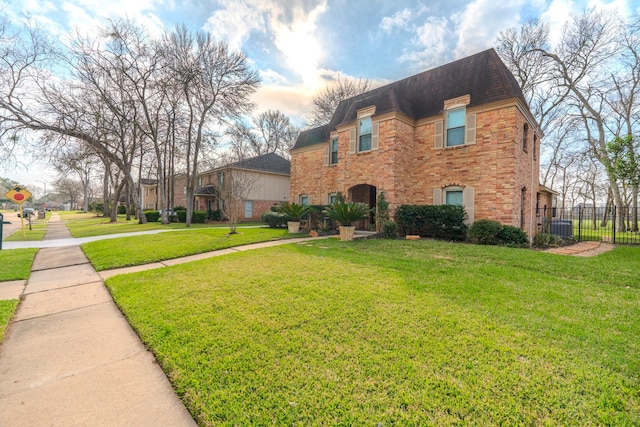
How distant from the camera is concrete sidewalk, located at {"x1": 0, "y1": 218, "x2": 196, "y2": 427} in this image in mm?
1824

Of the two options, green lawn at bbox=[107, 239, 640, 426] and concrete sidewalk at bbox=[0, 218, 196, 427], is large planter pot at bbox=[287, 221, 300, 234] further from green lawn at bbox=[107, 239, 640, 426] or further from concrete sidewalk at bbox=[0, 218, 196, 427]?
concrete sidewalk at bbox=[0, 218, 196, 427]

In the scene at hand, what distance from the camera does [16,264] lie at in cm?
625

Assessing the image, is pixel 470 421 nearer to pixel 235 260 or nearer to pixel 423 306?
pixel 423 306

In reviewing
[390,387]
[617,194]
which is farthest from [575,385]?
[617,194]

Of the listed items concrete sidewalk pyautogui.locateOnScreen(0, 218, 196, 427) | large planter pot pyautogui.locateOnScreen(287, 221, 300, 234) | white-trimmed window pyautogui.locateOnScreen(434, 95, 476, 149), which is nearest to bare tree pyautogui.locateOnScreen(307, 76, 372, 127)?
white-trimmed window pyautogui.locateOnScreen(434, 95, 476, 149)

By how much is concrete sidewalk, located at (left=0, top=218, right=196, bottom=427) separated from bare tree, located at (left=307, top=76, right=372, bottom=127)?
25.1 m

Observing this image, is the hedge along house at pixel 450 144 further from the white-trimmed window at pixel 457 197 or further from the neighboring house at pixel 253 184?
the neighboring house at pixel 253 184

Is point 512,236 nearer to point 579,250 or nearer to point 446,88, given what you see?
point 579,250

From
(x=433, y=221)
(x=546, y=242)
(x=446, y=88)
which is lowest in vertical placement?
(x=546, y=242)

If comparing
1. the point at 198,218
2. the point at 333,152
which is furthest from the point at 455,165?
the point at 198,218

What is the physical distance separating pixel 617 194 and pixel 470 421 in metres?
23.0

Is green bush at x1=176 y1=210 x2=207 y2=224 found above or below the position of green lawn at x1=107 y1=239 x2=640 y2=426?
above

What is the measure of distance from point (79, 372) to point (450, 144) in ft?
41.0

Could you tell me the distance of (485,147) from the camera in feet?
33.2
